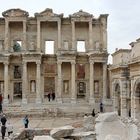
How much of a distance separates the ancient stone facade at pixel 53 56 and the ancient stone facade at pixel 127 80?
9.55 metres

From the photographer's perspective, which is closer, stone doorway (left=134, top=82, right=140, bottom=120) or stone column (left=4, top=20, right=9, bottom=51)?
stone doorway (left=134, top=82, right=140, bottom=120)

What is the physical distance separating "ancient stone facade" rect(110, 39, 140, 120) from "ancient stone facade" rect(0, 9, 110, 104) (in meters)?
9.55

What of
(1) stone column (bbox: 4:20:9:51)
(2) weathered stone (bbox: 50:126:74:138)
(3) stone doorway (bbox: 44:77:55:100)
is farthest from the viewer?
(3) stone doorway (bbox: 44:77:55:100)

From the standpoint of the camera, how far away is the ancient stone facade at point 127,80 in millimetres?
22734

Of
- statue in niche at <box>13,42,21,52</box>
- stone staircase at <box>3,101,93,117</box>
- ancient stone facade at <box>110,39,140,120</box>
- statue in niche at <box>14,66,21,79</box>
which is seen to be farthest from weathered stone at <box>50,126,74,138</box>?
statue in niche at <box>13,42,21,52</box>

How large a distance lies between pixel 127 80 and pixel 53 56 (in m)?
14.2

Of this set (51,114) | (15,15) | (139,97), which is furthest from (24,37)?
(139,97)

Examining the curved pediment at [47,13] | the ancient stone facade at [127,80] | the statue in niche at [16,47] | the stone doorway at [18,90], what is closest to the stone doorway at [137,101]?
the ancient stone facade at [127,80]

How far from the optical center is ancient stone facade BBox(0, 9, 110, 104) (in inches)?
1496

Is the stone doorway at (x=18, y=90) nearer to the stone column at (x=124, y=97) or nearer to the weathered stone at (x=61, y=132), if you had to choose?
the stone column at (x=124, y=97)

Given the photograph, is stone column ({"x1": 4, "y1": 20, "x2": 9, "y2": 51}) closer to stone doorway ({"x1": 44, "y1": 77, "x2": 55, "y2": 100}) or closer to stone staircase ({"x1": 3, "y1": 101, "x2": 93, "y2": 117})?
stone staircase ({"x1": 3, "y1": 101, "x2": 93, "y2": 117})

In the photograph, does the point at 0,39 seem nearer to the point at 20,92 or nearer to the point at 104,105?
the point at 20,92

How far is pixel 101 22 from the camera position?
129ft

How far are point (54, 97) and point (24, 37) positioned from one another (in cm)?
665
